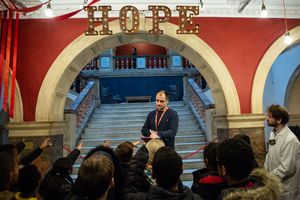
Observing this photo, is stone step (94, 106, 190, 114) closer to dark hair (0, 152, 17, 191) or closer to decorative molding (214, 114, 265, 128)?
decorative molding (214, 114, 265, 128)

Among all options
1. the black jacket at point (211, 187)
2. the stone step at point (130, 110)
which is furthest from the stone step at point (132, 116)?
the black jacket at point (211, 187)

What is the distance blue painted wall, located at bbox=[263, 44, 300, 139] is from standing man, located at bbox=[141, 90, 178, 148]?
4.87 meters

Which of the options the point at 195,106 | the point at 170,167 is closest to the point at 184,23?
the point at 170,167

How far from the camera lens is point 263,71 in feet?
16.9

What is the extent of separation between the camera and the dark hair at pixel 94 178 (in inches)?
59.7

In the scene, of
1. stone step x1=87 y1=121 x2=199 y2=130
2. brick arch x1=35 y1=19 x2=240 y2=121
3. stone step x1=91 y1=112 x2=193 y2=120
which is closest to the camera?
brick arch x1=35 y1=19 x2=240 y2=121

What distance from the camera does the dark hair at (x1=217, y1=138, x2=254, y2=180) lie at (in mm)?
1640

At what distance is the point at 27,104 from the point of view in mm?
4855

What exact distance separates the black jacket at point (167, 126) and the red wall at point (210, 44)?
1.95 meters

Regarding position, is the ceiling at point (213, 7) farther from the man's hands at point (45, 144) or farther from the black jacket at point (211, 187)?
the black jacket at point (211, 187)

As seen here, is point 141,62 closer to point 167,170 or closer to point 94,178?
point 167,170

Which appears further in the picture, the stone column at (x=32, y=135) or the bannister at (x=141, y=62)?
the bannister at (x=141, y=62)

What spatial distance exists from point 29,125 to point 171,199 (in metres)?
3.79

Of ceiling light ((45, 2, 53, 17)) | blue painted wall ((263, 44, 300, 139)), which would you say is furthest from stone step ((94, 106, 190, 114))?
ceiling light ((45, 2, 53, 17))
